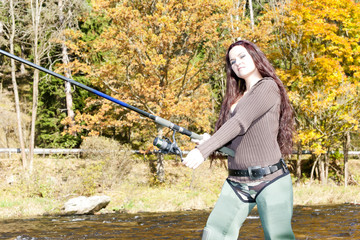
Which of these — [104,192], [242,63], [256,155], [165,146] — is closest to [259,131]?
[256,155]

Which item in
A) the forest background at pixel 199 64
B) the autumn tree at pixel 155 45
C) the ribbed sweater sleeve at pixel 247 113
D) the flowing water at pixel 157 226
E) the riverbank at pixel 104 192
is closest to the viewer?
the ribbed sweater sleeve at pixel 247 113

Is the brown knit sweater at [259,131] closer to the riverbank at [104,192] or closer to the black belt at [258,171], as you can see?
the black belt at [258,171]

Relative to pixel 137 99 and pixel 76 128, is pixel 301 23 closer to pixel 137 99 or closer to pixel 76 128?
pixel 137 99

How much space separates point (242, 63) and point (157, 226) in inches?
325

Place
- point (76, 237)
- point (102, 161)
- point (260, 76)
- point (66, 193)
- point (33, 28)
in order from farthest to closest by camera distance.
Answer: point (33, 28) < point (102, 161) < point (66, 193) < point (76, 237) < point (260, 76)

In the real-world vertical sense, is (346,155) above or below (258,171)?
below

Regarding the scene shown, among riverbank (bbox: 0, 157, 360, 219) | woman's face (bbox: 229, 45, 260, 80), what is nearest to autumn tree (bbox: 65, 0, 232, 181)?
riverbank (bbox: 0, 157, 360, 219)

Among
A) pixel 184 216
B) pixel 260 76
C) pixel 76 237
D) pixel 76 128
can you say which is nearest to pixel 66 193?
pixel 76 128

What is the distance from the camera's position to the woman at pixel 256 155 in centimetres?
341

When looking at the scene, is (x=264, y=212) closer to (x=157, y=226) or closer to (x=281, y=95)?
(x=281, y=95)

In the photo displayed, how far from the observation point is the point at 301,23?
64.7 feet

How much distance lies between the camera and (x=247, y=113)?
11.1 feet

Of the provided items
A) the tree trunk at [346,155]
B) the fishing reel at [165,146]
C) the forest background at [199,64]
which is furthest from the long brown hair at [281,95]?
the tree trunk at [346,155]

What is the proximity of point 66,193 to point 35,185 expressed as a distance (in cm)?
142
